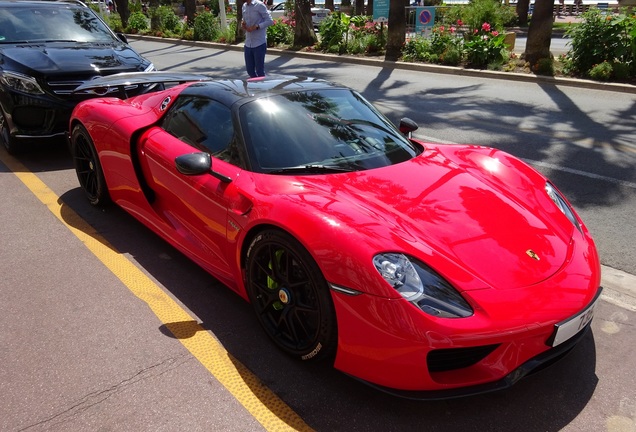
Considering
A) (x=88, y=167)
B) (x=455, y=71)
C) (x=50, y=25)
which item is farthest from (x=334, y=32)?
(x=88, y=167)

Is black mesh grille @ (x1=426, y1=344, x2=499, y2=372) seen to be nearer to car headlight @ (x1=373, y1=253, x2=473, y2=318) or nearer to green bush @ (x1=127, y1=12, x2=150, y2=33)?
car headlight @ (x1=373, y1=253, x2=473, y2=318)

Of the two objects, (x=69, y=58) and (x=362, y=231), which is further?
(x=69, y=58)

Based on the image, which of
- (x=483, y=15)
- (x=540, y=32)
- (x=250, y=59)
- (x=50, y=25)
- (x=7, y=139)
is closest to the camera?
(x=7, y=139)

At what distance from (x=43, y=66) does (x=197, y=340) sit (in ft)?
14.2

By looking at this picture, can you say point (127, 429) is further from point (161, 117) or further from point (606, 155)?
point (606, 155)

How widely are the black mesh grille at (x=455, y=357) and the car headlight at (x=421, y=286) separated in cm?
14

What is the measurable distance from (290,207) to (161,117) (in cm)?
176

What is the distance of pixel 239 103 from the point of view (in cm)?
331

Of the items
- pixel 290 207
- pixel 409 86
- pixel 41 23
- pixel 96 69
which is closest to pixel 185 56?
pixel 409 86

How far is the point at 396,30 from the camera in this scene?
14273mm

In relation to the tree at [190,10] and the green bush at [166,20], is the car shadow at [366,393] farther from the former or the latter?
the green bush at [166,20]

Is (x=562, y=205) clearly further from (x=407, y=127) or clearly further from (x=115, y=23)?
(x=115, y=23)

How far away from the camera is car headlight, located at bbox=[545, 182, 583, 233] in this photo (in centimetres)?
298

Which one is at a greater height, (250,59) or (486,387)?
(250,59)
